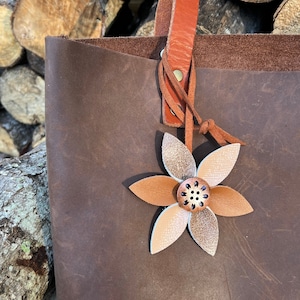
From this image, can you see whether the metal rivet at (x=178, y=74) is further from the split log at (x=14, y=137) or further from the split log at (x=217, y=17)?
the split log at (x=14, y=137)

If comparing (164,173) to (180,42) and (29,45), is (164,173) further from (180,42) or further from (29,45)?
(29,45)

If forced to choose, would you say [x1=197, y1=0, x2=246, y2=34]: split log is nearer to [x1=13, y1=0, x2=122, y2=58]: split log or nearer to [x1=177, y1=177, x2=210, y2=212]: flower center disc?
[x1=13, y1=0, x2=122, y2=58]: split log

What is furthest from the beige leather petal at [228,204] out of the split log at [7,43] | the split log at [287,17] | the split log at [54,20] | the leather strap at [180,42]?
the split log at [7,43]

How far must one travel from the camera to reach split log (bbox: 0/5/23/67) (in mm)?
1311

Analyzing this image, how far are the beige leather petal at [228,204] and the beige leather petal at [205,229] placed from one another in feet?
0.05

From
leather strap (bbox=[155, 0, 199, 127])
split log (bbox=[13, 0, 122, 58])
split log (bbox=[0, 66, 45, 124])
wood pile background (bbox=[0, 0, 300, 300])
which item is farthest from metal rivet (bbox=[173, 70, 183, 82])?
split log (bbox=[0, 66, 45, 124])

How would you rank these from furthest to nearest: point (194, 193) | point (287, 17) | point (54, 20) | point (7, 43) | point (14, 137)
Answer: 1. point (14, 137)
2. point (7, 43)
3. point (54, 20)
4. point (287, 17)
5. point (194, 193)

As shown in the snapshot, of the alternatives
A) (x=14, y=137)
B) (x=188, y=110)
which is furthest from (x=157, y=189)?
(x=14, y=137)

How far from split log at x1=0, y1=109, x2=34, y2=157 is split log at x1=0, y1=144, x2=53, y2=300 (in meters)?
0.87

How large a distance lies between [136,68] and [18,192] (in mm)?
369

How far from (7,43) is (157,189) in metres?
0.93

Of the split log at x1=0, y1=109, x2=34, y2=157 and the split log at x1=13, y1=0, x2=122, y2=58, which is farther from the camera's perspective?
the split log at x1=0, y1=109, x2=34, y2=157

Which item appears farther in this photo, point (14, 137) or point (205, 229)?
A: point (14, 137)

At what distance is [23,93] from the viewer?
1.57m
